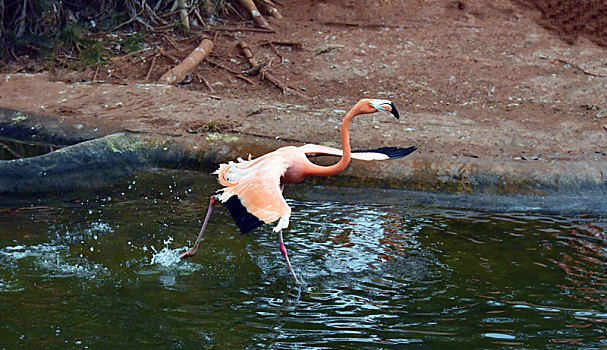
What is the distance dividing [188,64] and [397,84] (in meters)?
2.82

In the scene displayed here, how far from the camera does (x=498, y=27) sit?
11.3 meters

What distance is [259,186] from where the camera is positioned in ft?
16.4

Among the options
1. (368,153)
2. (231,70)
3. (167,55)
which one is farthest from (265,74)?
(368,153)

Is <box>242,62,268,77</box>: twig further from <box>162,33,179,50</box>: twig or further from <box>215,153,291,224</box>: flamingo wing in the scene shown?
<box>215,153,291,224</box>: flamingo wing

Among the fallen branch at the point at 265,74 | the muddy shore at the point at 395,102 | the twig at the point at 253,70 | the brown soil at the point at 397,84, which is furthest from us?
the twig at the point at 253,70

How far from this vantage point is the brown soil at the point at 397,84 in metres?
8.09

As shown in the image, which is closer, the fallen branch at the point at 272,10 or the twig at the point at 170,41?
the twig at the point at 170,41

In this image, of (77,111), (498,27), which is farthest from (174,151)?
(498,27)

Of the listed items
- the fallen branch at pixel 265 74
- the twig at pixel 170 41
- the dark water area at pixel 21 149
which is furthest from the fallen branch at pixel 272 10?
the dark water area at pixel 21 149

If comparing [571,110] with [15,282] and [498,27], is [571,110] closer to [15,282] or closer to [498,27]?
[498,27]

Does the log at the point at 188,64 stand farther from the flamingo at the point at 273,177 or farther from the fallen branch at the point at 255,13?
the flamingo at the point at 273,177

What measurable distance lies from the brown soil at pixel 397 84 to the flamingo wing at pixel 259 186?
2.28 m

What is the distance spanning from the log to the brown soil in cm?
14

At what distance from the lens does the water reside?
4.36 meters
